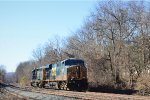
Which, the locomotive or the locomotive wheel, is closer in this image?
the locomotive

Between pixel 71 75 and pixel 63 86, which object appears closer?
pixel 71 75

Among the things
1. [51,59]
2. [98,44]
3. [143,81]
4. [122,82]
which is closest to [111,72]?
[122,82]

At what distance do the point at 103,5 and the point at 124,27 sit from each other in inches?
180

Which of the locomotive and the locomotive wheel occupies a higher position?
the locomotive

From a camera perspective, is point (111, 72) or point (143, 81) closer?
point (143, 81)

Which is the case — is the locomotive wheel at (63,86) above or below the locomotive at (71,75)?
below

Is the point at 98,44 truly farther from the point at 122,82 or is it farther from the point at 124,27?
the point at 122,82

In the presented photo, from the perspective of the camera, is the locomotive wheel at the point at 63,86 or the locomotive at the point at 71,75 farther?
the locomotive wheel at the point at 63,86

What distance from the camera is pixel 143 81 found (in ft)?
81.5

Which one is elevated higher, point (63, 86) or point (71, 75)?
point (71, 75)

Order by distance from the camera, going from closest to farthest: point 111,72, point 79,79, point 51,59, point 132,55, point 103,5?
point 79,79 → point 132,55 → point 111,72 → point 103,5 → point 51,59

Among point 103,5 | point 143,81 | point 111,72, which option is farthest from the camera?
point 103,5

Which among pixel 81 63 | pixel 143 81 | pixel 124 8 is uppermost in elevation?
pixel 124 8

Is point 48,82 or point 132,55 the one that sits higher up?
point 132,55
